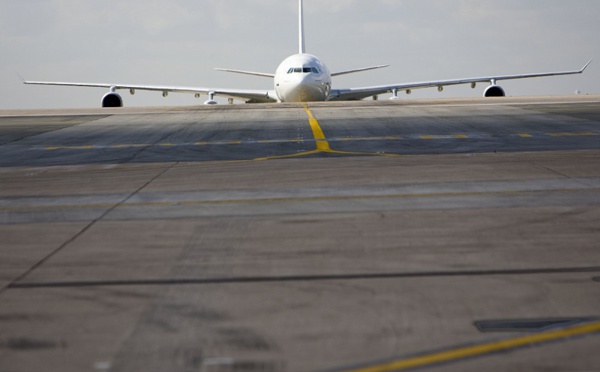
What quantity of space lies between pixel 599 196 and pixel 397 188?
2806 mm

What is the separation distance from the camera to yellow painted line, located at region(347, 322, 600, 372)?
202 inches

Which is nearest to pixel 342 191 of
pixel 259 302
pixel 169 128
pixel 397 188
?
pixel 397 188

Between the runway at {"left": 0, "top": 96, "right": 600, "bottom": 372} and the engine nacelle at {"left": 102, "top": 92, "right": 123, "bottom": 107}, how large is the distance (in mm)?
31570

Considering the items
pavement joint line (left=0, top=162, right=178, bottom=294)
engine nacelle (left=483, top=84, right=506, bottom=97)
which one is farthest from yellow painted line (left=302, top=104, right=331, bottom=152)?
engine nacelle (left=483, top=84, right=506, bottom=97)

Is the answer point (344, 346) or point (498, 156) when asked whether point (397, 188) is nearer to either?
point (498, 156)

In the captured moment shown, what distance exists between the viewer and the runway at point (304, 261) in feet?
18.1

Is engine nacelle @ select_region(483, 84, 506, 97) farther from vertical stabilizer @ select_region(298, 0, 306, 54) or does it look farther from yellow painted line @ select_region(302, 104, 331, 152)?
yellow painted line @ select_region(302, 104, 331, 152)

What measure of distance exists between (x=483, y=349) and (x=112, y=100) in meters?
45.1

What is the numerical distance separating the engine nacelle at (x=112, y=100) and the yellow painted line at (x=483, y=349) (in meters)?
44.6

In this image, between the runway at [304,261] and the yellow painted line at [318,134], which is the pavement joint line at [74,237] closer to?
the runway at [304,261]

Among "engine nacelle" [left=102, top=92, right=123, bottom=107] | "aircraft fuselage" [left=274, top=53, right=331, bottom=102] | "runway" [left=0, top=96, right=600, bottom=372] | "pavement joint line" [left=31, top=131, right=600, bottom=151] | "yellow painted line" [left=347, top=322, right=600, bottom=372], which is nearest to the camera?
"yellow painted line" [left=347, top=322, right=600, bottom=372]

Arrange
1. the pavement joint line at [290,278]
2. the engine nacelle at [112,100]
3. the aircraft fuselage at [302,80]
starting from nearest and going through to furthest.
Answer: the pavement joint line at [290,278] → the engine nacelle at [112,100] → the aircraft fuselage at [302,80]

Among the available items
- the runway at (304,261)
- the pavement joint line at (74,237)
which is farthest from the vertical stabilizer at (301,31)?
the pavement joint line at (74,237)

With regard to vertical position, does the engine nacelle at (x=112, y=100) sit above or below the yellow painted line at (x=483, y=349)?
above
